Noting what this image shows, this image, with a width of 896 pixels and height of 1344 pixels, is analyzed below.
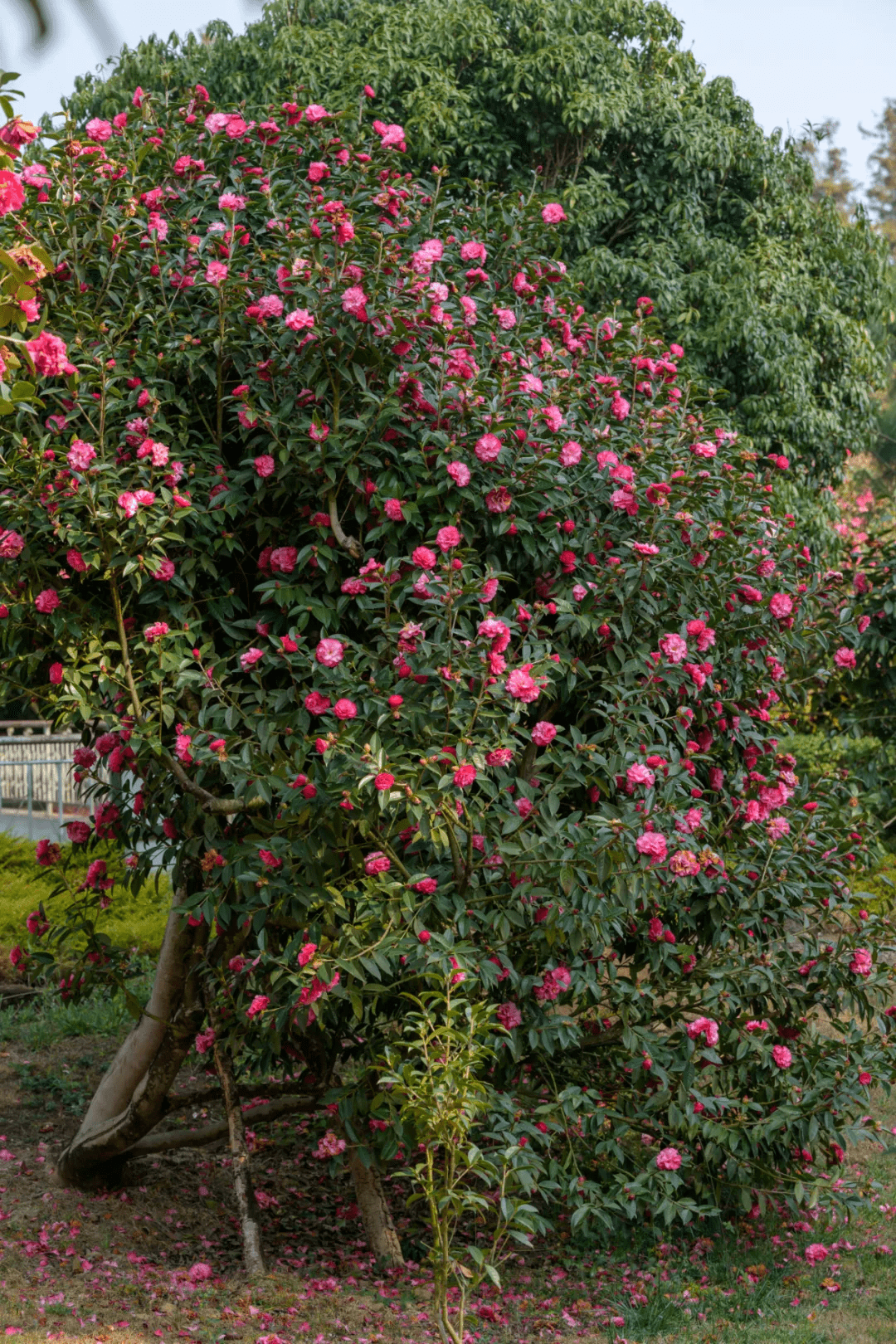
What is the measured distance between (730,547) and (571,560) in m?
0.64

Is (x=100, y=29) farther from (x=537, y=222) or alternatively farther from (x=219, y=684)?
(x=537, y=222)

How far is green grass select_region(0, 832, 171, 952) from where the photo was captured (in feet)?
21.1

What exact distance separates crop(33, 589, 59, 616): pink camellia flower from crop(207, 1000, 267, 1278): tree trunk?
133 centimetres

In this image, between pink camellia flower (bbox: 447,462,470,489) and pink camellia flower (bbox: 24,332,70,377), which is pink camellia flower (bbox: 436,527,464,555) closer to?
pink camellia flower (bbox: 447,462,470,489)

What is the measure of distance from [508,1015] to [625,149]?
334 inches

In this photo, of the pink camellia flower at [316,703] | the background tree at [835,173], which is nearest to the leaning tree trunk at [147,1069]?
the pink camellia flower at [316,703]

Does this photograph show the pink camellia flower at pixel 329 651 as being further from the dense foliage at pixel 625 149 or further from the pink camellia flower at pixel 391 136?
the dense foliage at pixel 625 149

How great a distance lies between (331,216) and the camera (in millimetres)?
3502

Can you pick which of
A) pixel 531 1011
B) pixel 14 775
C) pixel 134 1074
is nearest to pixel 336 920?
pixel 531 1011

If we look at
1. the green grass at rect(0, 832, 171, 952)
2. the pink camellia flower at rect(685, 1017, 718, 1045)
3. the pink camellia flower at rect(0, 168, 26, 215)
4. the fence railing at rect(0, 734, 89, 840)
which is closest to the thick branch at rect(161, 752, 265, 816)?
the pink camellia flower at rect(685, 1017, 718, 1045)

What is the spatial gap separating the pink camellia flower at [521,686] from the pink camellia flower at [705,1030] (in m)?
1.28

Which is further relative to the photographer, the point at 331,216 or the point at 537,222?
the point at 537,222

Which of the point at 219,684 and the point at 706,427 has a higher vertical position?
the point at 706,427

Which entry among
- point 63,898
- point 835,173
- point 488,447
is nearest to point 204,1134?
point 488,447
